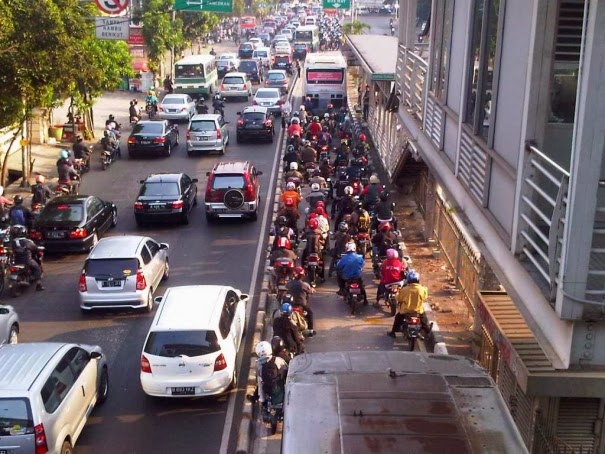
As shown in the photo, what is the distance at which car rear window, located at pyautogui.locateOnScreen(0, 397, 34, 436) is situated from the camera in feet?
34.1

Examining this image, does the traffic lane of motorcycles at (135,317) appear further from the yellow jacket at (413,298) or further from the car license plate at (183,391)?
the yellow jacket at (413,298)

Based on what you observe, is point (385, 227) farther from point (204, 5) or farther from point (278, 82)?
point (278, 82)

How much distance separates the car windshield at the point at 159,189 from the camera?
23.9m

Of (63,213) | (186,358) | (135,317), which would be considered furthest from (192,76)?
(186,358)

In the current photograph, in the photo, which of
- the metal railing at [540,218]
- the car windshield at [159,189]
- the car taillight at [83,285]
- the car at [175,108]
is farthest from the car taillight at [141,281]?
the car at [175,108]

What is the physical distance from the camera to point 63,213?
70.0 feet

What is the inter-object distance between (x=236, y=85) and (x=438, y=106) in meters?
37.3

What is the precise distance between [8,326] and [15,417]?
17.0 ft

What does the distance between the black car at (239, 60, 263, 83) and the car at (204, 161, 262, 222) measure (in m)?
35.5

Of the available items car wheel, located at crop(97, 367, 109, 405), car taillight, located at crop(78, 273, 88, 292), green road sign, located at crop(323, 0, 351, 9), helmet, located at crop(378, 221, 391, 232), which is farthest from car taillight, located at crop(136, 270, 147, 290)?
green road sign, located at crop(323, 0, 351, 9)

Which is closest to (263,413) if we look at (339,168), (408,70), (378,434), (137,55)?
(378,434)

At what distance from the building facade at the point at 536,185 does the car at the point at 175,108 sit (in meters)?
29.0

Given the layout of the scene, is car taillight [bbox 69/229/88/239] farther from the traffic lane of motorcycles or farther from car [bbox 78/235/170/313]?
car [bbox 78/235/170/313]

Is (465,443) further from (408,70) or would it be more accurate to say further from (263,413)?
A: (408,70)
